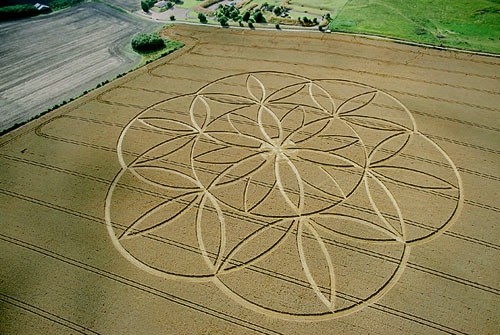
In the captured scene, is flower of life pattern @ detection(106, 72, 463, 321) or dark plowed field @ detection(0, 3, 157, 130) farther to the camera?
dark plowed field @ detection(0, 3, 157, 130)

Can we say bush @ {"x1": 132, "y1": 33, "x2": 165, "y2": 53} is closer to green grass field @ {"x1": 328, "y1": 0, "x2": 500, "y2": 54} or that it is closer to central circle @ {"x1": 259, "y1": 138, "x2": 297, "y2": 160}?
green grass field @ {"x1": 328, "y1": 0, "x2": 500, "y2": 54}

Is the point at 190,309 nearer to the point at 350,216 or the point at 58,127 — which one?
the point at 350,216

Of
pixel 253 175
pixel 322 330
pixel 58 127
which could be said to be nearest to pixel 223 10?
pixel 58 127

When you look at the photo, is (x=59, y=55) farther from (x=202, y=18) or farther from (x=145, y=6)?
(x=202, y=18)

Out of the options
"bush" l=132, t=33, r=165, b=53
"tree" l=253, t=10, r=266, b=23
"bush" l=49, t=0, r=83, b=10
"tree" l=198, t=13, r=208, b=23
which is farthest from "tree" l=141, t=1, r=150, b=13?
"tree" l=253, t=10, r=266, b=23

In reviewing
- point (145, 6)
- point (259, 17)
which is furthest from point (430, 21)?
point (145, 6)

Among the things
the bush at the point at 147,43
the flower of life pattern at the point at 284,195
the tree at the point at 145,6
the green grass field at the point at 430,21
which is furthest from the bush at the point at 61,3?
the green grass field at the point at 430,21

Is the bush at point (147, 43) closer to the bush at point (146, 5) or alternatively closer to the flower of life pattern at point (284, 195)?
the bush at point (146, 5)
